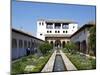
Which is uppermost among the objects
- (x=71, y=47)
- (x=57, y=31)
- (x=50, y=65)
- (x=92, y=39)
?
(x=57, y=31)

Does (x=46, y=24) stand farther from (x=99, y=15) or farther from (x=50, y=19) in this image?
(x=99, y=15)

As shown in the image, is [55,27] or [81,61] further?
[81,61]

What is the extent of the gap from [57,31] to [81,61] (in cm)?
71

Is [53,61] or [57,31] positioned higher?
[57,31]

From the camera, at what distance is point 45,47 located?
377 cm

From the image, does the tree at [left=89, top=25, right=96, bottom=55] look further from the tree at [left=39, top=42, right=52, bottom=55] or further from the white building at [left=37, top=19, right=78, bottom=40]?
the tree at [left=39, top=42, right=52, bottom=55]

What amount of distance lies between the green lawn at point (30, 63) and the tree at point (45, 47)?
75 mm

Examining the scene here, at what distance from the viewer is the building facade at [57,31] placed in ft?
12.4

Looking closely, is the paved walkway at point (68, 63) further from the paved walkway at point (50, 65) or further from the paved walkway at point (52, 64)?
the paved walkway at point (50, 65)

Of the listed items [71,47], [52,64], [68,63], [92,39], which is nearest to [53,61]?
[52,64]

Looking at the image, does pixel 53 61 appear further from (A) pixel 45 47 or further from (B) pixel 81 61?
(B) pixel 81 61

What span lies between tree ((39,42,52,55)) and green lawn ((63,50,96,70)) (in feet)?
0.96

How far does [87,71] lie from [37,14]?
140cm

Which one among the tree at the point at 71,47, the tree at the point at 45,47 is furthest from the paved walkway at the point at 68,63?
the tree at the point at 45,47
